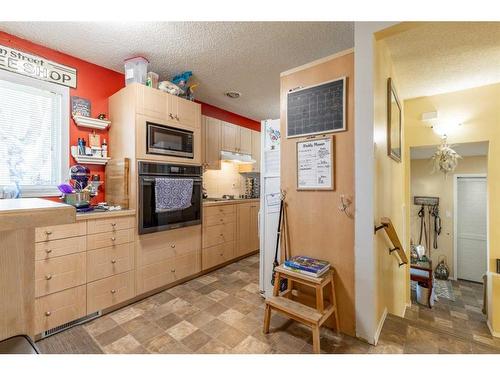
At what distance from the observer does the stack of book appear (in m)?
1.72

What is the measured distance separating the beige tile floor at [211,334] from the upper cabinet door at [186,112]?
2033mm

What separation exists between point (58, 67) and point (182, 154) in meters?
1.44

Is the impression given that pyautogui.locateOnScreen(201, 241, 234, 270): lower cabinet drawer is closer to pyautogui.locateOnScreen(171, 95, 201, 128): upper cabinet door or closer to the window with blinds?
pyautogui.locateOnScreen(171, 95, 201, 128): upper cabinet door

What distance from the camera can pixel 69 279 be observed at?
1966 mm

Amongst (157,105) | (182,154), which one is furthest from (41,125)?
(182,154)

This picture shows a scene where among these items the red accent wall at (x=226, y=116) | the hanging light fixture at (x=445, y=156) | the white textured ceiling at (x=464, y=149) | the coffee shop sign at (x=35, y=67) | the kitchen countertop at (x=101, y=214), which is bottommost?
the kitchen countertop at (x=101, y=214)

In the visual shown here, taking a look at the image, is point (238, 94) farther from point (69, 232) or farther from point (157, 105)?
point (69, 232)

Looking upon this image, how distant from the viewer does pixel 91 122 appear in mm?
2473

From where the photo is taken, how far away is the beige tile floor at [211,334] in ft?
5.54

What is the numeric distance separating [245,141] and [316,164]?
2.53m

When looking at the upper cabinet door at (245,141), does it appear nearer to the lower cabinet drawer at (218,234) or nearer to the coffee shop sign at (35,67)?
the lower cabinet drawer at (218,234)

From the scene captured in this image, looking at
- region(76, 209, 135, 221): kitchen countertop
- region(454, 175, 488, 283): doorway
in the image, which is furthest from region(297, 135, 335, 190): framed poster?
region(454, 175, 488, 283): doorway

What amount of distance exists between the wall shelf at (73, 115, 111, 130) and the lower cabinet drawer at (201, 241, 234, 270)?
1897 millimetres

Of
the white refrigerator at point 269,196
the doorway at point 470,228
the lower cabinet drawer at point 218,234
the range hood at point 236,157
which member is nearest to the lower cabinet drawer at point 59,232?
the lower cabinet drawer at point 218,234
